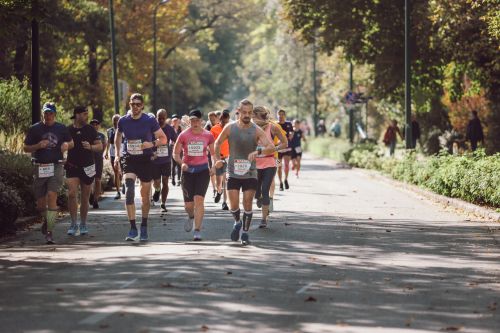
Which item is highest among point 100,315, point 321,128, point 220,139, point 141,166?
point 321,128

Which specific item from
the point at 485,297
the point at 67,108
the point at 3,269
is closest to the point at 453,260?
the point at 485,297

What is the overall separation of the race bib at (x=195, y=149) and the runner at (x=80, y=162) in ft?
4.81

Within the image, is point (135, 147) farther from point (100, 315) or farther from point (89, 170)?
point (100, 315)

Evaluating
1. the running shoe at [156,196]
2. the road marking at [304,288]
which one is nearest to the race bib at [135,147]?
the road marking at [304,288]

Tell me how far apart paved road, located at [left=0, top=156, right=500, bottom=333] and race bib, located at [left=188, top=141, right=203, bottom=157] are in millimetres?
1166

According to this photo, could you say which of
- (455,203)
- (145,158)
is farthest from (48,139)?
(455,203)

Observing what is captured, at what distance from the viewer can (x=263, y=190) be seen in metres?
17.1

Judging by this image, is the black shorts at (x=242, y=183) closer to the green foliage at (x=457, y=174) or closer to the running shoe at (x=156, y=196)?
the green foliage at (x=457, y=174)

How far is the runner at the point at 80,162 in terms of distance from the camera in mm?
16312

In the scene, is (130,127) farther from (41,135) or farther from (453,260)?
(453,260)

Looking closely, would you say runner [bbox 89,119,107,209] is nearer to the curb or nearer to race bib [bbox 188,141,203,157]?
race bib [bbox 188,141,203,157]

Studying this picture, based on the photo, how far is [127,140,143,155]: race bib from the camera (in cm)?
1525

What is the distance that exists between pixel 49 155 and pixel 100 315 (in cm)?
674

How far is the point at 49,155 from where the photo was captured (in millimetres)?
15422
